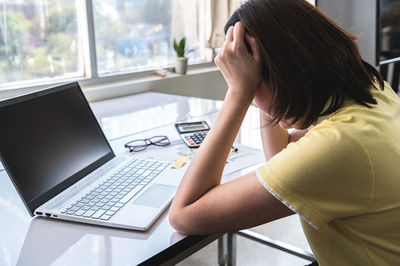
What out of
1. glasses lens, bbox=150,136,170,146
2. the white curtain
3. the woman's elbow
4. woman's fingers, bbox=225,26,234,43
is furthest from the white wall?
the woman's elbow

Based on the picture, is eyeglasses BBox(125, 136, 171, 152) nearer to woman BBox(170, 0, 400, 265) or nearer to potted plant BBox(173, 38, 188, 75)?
woman BBox(170, 0, 400, 265)

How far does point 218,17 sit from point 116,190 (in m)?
2.13

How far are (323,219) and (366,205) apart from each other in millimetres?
80

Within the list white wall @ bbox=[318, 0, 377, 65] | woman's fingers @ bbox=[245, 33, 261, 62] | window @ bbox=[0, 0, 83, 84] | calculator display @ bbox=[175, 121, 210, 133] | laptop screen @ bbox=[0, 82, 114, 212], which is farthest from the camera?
white wall @ bbox=[318, 0, 377, 65]

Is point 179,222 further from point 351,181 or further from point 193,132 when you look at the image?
point 193,132

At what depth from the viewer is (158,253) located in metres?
0.73

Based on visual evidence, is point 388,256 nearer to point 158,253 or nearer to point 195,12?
point 158,253

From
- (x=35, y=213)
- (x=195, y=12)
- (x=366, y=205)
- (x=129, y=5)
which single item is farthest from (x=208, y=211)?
(x=195, y=12)

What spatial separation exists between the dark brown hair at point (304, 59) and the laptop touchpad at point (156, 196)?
1.12 ft

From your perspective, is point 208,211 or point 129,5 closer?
point 208,211

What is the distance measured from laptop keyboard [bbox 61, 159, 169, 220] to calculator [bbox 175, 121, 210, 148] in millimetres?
237

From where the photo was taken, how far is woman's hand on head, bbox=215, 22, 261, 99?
0.80 metres

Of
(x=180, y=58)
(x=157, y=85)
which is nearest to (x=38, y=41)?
(x=157, y=85)

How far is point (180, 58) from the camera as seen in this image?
2.63 meters
